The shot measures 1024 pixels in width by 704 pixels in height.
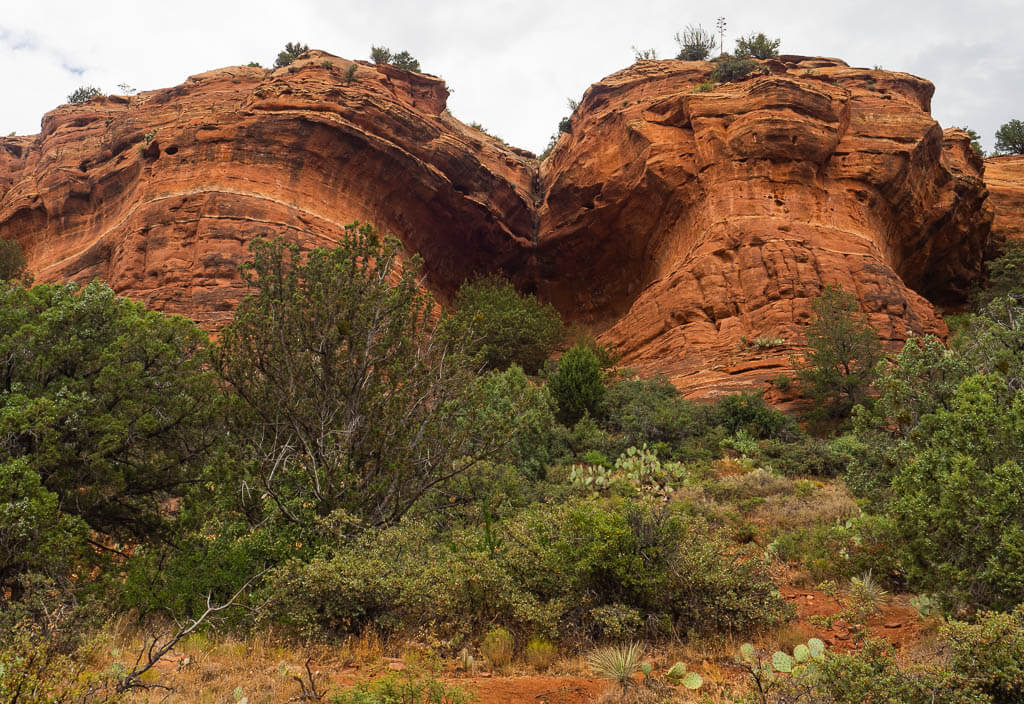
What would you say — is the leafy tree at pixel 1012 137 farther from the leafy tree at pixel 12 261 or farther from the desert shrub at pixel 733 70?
the leafy tree at pixel 12 261

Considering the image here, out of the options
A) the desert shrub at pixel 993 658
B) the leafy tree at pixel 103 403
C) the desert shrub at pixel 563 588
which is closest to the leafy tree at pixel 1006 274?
the desert shrub at pixel 563 588

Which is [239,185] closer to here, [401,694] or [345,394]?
[345,394]

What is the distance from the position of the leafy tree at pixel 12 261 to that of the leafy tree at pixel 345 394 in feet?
70.7

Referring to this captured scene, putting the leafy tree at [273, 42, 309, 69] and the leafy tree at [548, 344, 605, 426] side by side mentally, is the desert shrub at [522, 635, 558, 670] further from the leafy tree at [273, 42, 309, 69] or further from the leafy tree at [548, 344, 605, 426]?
the leafy tree at [273, 42, 309, 69]

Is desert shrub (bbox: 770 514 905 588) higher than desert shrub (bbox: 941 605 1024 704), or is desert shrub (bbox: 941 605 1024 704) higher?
desert shrub (bbox: 941 605 1024 704)

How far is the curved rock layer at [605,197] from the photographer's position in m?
21.5

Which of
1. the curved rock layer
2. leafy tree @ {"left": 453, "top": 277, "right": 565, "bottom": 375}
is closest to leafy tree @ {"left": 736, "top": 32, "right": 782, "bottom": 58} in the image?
the curved rock layer

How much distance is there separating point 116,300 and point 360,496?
4.75 m

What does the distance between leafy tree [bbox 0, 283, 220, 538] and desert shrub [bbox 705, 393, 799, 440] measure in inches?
483

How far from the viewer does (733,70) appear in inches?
1103

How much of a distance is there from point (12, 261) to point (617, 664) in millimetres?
29281

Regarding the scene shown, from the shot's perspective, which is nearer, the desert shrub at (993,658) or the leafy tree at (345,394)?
the desert shrub at (993,658)

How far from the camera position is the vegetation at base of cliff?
4.47 metres

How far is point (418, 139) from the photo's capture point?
1035 inches
